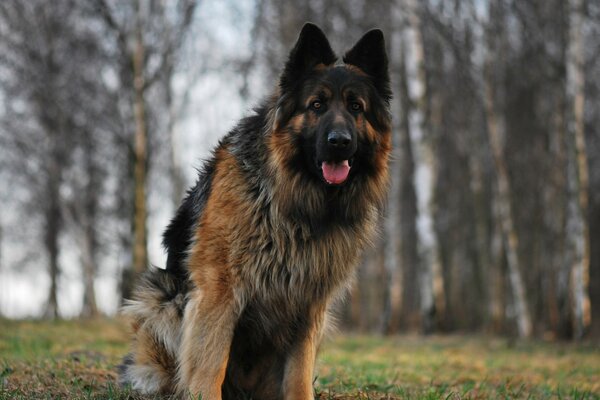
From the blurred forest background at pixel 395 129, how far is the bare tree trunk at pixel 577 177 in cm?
4

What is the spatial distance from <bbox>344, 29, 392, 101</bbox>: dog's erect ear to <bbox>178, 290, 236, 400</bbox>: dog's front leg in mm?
1877

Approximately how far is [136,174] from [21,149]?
11112mm

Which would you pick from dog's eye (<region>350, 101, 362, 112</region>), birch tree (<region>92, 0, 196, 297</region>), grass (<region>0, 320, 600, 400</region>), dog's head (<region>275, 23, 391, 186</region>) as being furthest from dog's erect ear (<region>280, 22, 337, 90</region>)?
birch tree (<region>92, 0, 196, 297</region>)

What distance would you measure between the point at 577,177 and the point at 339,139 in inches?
417

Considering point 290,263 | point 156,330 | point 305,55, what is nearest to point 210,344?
point 156,330

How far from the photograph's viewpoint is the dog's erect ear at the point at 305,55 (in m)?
4.56

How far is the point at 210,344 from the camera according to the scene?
4352 mm

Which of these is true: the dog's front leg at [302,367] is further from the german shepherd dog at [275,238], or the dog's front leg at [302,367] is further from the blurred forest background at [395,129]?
the blurred forest background at [395,129]

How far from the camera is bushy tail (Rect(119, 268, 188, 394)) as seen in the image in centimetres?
473

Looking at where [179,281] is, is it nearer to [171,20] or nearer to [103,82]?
[171,20]

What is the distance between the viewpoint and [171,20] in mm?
16125

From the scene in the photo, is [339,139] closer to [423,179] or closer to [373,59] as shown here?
[373,59]

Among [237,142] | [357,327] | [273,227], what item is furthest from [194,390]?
[357,327]

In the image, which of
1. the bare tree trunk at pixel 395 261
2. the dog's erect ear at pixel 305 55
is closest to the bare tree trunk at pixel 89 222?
the bare tree trunk at pixel 395 261
